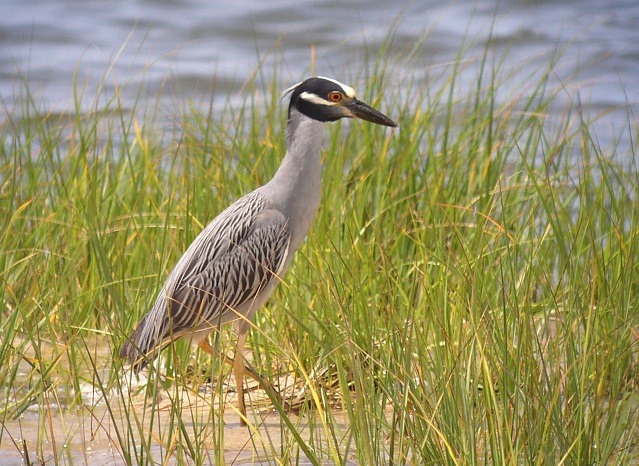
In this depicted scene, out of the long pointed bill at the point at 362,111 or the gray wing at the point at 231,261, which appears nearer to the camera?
the gray wing at the point at 231,261

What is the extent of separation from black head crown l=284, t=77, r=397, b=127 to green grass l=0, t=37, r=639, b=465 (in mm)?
423

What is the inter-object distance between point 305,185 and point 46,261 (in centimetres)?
113

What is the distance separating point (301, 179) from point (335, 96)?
0.40 m

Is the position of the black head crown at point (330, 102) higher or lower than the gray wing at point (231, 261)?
higher

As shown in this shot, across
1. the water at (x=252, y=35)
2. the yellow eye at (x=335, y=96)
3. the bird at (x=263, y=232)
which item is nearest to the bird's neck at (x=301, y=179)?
the bird at (x=263, y=232)

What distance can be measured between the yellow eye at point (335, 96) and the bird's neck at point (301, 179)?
119 mm

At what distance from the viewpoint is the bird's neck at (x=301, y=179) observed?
4371 mm

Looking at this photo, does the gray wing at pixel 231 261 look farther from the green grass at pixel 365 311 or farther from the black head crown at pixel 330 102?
the black head crown at pixel 330 102

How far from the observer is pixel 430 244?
4.74 metres

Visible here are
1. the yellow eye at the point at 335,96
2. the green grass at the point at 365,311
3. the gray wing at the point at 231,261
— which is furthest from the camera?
the yellow eye at the point at 335,96

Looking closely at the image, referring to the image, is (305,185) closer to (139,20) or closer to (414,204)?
(414,204)

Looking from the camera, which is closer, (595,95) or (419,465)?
(419,465)

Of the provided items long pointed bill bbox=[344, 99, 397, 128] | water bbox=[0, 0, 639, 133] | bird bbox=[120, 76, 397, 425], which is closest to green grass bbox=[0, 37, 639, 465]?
bird bbox=[120, 76, 397, 425]

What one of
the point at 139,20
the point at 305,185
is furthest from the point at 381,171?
the point at 139,20
